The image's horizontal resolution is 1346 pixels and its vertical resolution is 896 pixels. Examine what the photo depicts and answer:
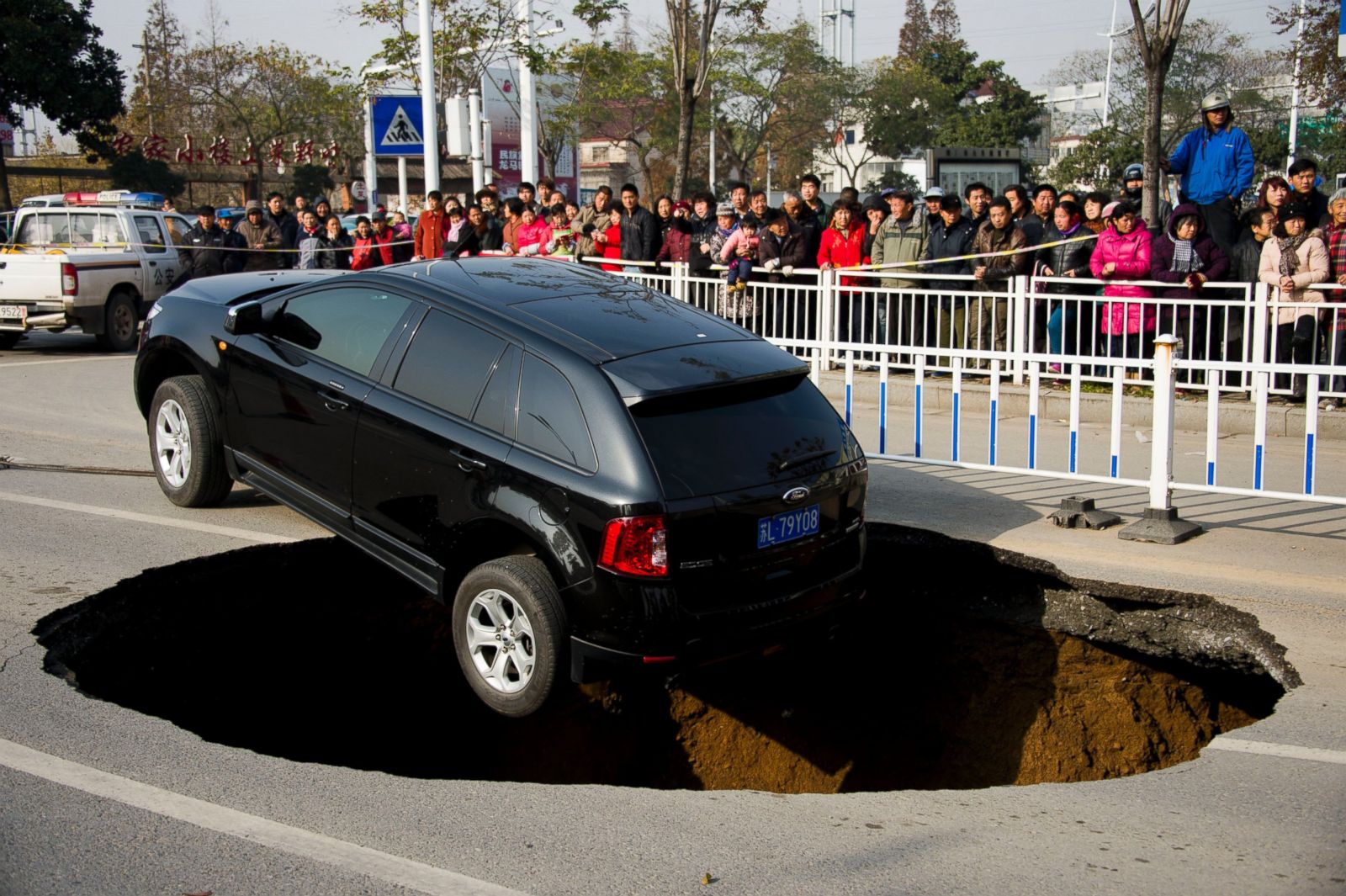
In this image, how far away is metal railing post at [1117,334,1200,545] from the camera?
724cm

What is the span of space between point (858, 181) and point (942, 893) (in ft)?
235

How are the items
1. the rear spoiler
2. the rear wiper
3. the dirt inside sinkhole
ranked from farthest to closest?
the dirt inside sinkhole, the rear wiper, the rear spoiler

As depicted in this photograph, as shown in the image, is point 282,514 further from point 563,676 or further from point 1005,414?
point 1005,414

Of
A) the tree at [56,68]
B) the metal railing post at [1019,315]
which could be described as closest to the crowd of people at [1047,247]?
the metal railing post at [1019,315]

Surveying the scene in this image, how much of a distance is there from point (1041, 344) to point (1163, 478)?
15.1 ft

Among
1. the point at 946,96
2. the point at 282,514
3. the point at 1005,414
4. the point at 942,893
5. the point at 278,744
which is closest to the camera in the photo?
the point at 942,893

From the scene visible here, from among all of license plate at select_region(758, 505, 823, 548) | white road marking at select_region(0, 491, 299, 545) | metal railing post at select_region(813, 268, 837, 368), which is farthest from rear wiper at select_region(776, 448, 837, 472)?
metal railing post at select_region(813, 268, 837, 368)

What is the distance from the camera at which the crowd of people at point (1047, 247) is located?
10.8 meters

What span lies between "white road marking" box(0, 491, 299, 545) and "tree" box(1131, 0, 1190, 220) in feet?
35.1

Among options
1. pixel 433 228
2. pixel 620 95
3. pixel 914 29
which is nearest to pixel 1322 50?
pixel 433 228

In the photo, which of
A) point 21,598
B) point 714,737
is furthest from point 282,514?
point 714,737

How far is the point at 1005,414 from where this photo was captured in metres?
12.0

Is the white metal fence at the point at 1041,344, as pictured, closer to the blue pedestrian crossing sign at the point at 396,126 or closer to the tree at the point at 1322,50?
the blue pedestrian crossing sign at the point at 396,126

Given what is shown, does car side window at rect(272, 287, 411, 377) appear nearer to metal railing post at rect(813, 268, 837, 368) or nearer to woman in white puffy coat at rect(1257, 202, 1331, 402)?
metal railing post at rect(813, 268, 837, 368)
